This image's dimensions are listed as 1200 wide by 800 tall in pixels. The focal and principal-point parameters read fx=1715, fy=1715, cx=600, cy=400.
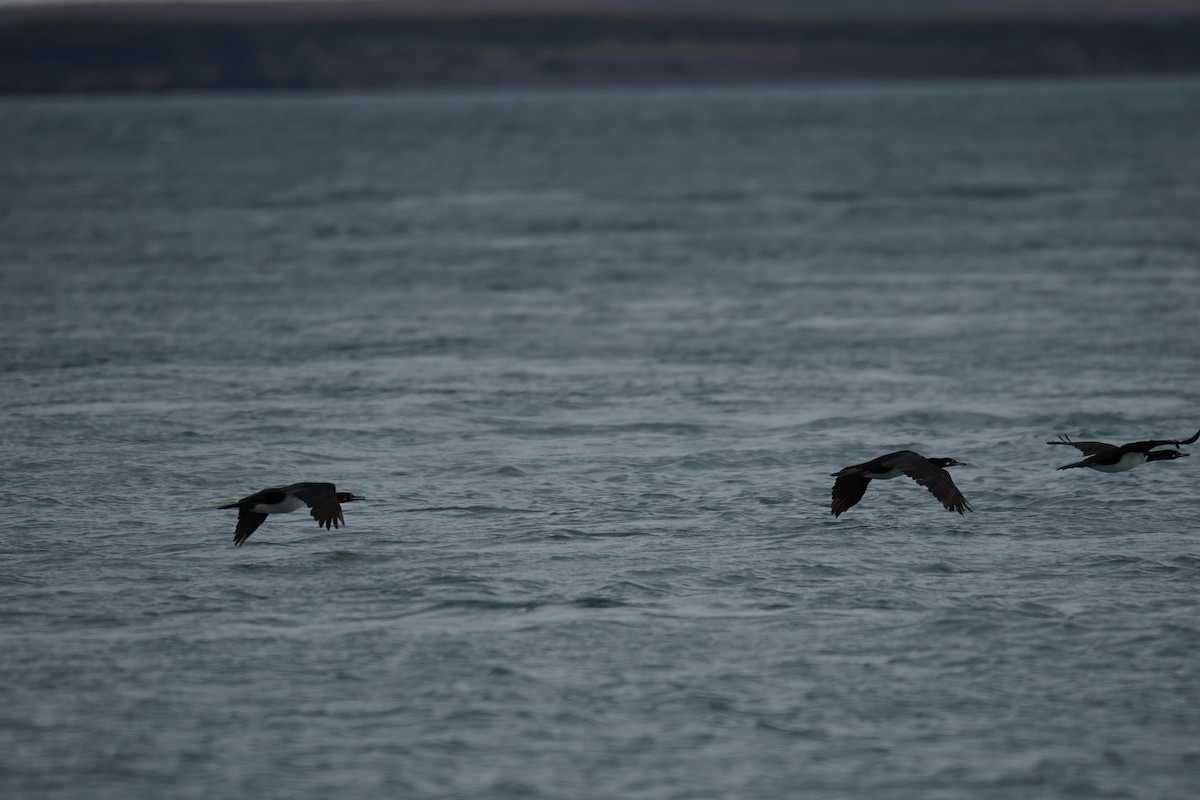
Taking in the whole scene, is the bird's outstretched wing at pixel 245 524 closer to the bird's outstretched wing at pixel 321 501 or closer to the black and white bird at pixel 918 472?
the bird's outstretched wing at pixel 321 501

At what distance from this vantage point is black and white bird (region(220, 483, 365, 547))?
14305 millimetres

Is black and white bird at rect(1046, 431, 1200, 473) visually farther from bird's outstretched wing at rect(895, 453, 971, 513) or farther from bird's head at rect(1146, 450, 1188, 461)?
bird's outstretched wing at rect(895, 453, 971, 513)

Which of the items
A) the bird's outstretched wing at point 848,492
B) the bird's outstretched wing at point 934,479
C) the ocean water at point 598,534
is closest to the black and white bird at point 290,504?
the ocean water at point 598,534

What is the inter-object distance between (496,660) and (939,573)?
405 centimetres

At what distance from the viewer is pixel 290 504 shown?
1463cm

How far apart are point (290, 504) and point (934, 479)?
18.0ft

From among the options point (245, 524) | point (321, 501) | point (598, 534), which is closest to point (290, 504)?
point (321, 501)

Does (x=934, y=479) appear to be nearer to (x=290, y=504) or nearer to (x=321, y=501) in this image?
(x=321, y=501)

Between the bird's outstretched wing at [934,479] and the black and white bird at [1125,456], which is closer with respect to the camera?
the bird's outstretched wing at [934,479]

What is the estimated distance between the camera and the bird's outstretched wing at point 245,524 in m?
14.9

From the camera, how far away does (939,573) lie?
14.1 m

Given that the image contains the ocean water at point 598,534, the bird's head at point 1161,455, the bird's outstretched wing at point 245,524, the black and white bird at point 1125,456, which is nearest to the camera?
the ocean water at point 598,534

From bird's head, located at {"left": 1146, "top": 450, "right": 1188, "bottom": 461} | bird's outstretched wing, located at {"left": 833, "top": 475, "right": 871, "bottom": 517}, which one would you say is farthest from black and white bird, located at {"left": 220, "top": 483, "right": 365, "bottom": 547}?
bird's head, located at {"left": 1146, "top": 450, "right": 1188, "bottom": 461}

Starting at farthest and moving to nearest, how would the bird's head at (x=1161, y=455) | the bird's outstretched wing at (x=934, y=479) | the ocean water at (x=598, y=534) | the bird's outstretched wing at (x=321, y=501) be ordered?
the bird's head at (x=1161, y=455) < the bird's outstretched wing at (x=934, y=479) < the bird's outstretched wing at (x=321, y=501) < the ocean water at (x=598, y=534)
